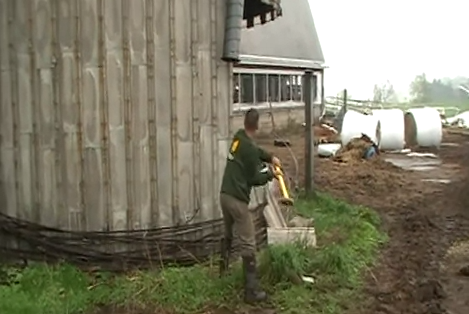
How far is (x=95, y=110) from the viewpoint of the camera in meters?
7.78

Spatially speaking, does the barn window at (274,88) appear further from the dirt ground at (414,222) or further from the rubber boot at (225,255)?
the rubber boot at (225,255)

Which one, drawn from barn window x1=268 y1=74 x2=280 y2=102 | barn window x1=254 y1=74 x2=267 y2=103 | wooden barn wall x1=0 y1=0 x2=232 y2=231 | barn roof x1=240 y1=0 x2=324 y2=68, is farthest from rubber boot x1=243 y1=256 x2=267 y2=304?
barn window x1=268 y1=74 x2=280 y2=102

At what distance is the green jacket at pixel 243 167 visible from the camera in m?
6.98

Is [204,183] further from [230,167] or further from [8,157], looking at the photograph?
[8,157]

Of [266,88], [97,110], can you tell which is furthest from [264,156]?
[266,88]

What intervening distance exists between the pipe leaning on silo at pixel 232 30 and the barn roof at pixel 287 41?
16525 millimetres

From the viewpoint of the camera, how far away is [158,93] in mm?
8023

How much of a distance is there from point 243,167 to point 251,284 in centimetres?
111

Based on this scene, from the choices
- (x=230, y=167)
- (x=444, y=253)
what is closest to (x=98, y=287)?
(x=230, y=167)

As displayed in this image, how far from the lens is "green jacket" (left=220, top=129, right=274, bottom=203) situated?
698cm

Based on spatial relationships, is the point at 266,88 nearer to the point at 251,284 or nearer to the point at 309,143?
the point at 309,143

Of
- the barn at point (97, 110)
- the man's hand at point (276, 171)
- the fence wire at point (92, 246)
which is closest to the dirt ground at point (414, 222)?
the man's hand at point (276, 171)

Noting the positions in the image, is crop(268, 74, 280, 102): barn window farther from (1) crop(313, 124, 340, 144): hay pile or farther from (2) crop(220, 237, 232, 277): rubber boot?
(2) crop(220, 237, 232, 277): rubber boot

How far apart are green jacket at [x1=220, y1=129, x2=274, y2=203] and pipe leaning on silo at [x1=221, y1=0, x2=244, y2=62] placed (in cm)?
160
